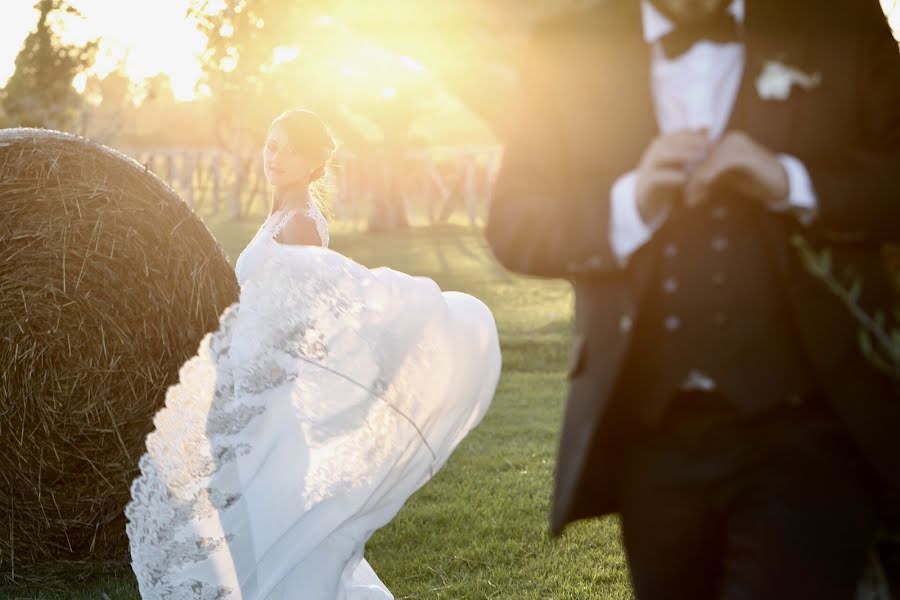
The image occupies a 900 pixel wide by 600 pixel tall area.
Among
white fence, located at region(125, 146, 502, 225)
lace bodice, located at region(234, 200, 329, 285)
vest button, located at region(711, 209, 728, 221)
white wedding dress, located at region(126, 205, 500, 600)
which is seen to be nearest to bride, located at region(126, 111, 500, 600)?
white wedding dress, located at region(126, 205, 500, 600)

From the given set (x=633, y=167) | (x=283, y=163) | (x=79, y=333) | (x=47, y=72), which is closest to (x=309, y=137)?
(x=283, y=163)

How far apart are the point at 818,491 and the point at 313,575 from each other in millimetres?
3060

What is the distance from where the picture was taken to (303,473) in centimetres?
478

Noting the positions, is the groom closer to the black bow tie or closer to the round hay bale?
the black bow tie

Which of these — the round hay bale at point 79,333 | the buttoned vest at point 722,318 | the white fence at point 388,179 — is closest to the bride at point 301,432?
the round hay bale at point 79,333

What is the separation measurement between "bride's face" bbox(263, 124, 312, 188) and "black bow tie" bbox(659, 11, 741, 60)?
3.95 metres

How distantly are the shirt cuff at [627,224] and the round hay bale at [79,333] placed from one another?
4.46 meters

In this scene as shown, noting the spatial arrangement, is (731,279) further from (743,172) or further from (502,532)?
(502,532)

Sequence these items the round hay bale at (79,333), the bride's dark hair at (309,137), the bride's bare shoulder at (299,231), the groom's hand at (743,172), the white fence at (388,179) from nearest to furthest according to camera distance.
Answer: the groom's hand at (743,172), the bride's bare shoulder at (299,231), the bride's dark hair at (309,137), the round hay bale at (79,333), the white fence at (388,179)

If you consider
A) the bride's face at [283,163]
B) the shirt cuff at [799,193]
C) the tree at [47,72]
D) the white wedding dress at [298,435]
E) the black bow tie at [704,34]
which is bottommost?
the tree at [47,72]

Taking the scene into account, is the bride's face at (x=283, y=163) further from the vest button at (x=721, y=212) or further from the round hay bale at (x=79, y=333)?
the vest button at (x=721, y=212)

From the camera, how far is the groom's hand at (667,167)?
1998mm

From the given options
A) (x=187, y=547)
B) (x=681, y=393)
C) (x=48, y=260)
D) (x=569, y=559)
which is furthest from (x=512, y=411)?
(x=681, y=393)

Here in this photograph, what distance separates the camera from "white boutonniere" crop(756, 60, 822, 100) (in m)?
2.06
